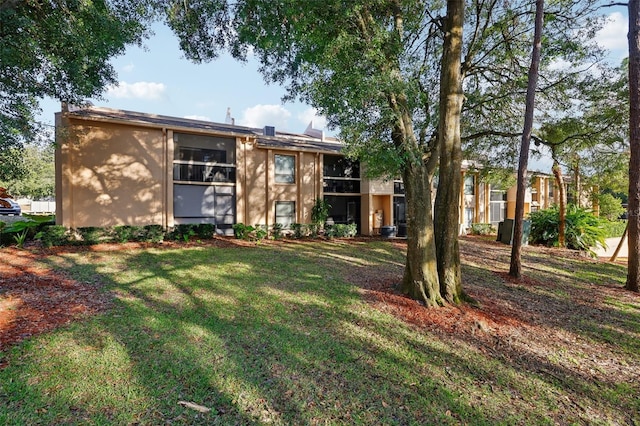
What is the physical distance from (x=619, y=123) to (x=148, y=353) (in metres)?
15.5

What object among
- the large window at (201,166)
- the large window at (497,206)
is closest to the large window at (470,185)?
the large window at (497,206)

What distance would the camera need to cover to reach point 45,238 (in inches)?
446

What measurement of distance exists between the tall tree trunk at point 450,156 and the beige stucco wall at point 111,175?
1228 cm

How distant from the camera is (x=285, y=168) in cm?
1786

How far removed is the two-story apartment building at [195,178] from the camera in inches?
508

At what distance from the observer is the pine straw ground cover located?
137 inches

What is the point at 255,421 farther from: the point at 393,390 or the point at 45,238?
the point at 45,238

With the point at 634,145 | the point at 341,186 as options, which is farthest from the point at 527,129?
the point at 341,186

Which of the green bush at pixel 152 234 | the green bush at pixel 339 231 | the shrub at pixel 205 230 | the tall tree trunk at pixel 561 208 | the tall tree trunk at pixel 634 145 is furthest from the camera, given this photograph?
the green bush at pixel 339 231

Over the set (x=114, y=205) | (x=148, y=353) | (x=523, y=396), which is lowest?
(x=523, y=396)

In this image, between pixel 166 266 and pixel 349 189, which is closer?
pixel 166 266

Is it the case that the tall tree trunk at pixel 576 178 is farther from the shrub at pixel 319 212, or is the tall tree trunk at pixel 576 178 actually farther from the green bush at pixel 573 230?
the shrub at pixel 319 212

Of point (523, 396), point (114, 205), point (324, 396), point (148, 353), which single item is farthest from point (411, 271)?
point (114, 205)

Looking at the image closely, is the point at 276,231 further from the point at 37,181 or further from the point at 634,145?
the point at 37,181
